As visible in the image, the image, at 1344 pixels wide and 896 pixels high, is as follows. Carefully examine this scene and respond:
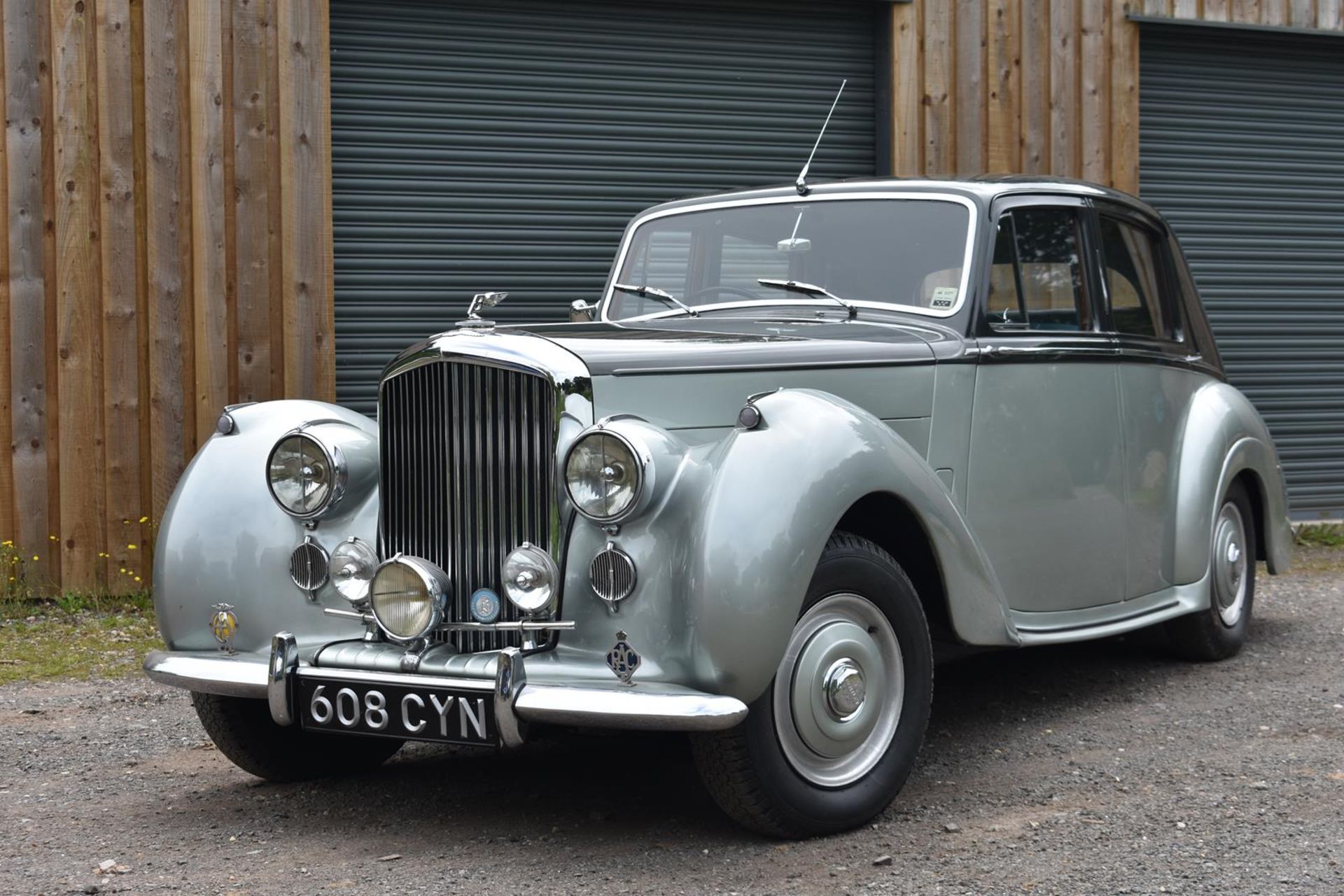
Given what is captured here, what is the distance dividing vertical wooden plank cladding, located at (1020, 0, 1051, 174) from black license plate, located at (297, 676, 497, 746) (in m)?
6.69

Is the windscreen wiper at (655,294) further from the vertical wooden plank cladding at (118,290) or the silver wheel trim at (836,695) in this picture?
the vertical wooden plank cladding at (118,290)

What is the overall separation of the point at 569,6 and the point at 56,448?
3.68 m

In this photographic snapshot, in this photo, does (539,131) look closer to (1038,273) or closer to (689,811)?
(1038,273)

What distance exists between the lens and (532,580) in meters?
3.71

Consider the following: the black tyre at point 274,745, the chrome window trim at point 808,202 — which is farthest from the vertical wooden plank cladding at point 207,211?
the black tyre at point 274,745

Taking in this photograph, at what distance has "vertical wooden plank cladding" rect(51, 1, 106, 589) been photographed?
7246 mm

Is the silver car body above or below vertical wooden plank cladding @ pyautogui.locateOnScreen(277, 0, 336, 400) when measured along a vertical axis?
below

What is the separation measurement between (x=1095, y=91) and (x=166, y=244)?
565cm

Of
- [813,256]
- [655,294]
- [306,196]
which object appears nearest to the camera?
[813,256]

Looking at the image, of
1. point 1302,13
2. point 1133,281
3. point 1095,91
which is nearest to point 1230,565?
point 1133,281

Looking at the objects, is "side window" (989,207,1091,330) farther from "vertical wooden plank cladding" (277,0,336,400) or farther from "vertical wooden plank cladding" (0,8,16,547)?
"vertical wooden plank cladding" (0,8,16,547)

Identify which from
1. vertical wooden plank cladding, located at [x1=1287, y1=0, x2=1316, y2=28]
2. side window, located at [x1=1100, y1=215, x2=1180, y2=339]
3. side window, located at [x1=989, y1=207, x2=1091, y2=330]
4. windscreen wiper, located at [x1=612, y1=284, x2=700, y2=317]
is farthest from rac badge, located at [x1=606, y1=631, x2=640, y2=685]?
vertical wooden plank cladding, located at [x1=1287, y1=0, x2=1316, y2=28]

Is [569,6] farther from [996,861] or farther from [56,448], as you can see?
[996,861]

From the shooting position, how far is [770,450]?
3.64 m
